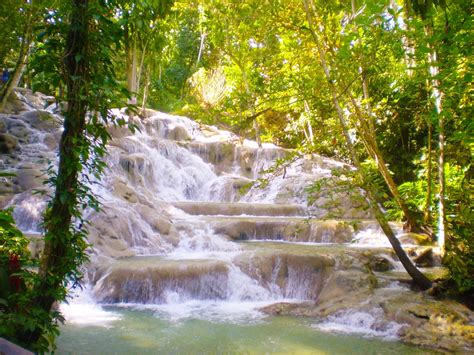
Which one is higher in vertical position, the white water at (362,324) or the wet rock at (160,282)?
the wet rock at (160,282)

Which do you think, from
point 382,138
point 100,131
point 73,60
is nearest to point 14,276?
point 100,131

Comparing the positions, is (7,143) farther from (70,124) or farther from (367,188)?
(70,124)

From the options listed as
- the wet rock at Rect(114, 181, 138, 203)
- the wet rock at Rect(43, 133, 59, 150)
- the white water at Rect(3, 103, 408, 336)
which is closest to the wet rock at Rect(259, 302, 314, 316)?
the white water at Rect(3, 103, 408, 336)

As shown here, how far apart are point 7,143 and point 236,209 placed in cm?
700

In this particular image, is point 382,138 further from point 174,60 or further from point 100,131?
point 174,60

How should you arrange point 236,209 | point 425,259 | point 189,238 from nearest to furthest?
point 425,259 < point 189,238 < point 236,209

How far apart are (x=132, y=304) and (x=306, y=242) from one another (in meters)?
4.98

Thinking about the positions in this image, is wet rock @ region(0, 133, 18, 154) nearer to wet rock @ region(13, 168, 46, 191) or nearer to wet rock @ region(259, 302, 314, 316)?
wet rock @ region(13, 168, 46, 191)

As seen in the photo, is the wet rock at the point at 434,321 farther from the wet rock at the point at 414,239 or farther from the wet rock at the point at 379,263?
the wet rock at the point at 414,239

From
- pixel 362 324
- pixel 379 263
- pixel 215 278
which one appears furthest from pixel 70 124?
pixel 379 263

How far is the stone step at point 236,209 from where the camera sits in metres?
12.2

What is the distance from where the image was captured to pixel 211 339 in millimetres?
5473

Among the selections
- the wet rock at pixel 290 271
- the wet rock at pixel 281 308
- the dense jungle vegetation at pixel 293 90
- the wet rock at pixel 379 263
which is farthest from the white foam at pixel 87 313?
the wet rock at pixel 379 263

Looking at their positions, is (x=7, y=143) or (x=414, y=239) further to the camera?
(x=7, y=143)
